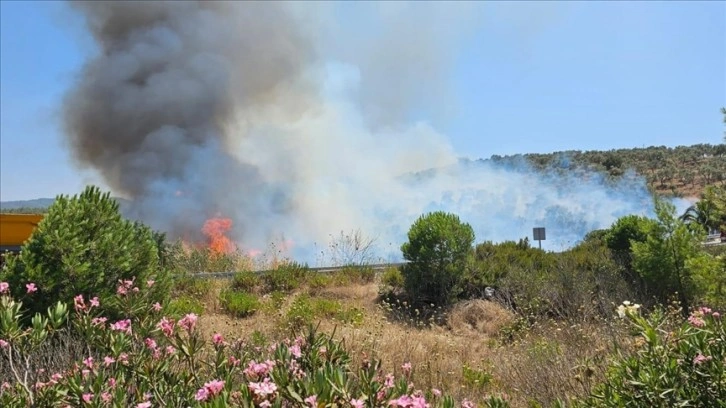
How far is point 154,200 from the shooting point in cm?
2050

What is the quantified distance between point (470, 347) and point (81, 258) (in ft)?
14.0

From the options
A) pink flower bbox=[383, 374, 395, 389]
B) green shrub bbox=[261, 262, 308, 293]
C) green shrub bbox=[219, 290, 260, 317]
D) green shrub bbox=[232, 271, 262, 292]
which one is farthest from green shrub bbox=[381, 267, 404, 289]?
pink flower bbox=[383, 374, 395, 389]

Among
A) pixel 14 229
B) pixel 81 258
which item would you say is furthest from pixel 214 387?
pixel 14 229

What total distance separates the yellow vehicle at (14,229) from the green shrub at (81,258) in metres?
5.87

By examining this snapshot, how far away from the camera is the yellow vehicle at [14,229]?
32.1ft

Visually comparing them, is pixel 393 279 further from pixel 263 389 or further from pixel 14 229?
pixel 263 389

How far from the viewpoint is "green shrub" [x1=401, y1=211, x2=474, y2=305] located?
921cm

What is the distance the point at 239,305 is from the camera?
820 centimetres

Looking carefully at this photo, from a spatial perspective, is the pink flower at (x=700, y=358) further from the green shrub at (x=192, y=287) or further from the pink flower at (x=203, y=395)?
the green shrub at (x=192, y=287)

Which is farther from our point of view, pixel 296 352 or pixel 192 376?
pixel 192 376

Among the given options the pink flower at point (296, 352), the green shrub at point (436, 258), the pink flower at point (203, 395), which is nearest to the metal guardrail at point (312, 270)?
the green shrub at point (436, 258)

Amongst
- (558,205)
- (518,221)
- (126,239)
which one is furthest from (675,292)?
(558,205)

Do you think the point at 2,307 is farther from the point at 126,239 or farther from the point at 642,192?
the point at 642,192

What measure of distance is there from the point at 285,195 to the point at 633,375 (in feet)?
79.1
